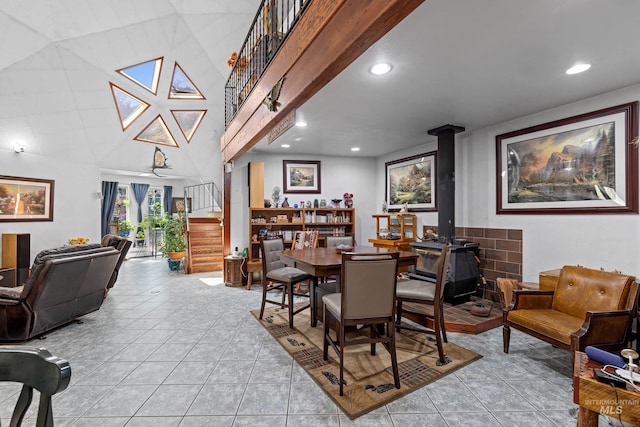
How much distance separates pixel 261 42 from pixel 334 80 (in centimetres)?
147

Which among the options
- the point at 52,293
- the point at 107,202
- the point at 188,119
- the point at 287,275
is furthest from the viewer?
the point at 107,202

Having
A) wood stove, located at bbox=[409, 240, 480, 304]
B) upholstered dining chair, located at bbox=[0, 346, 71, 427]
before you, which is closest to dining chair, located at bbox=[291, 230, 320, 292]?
wood stove, located at bbox=[409, 240, 480, 304]

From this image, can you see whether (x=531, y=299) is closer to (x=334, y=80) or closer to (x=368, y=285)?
(x=368, y=285)

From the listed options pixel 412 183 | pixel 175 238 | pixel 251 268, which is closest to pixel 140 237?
pixel 175 238

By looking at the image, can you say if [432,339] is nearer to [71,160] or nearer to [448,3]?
[448,3]

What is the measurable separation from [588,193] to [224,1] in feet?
19.5

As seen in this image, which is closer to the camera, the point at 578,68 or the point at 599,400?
the point at 599,400

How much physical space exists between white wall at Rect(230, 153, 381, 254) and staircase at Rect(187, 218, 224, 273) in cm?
148

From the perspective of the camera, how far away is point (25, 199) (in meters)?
5.48

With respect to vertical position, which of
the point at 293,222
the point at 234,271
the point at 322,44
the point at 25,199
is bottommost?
the point at 234,271

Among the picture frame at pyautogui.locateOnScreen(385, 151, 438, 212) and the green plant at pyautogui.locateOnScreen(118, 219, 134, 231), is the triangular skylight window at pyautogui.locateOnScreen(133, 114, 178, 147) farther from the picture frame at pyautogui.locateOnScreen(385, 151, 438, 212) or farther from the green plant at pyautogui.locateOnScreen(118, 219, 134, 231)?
the picture frame at pyautogui.locateOnScreen(385, 151, 438, 212)

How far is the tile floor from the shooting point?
1.91 meters

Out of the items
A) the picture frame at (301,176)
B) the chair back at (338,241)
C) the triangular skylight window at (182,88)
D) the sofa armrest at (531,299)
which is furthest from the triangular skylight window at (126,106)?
the sofa armrest at (531,299)

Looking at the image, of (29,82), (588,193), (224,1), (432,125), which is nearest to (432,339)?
(588,193)
